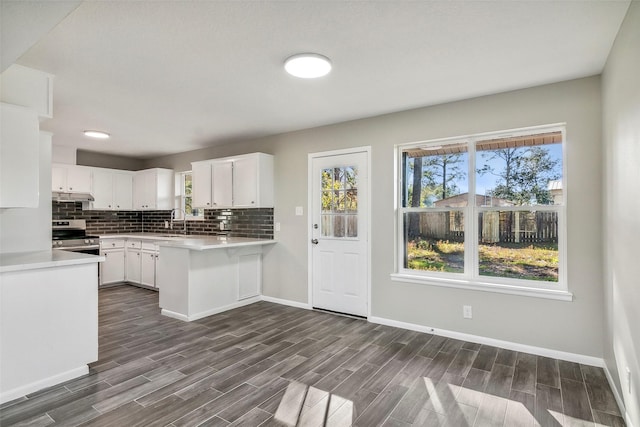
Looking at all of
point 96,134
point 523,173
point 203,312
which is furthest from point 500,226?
point 96,134

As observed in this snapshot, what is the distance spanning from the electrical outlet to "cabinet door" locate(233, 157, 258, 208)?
298 centimetres

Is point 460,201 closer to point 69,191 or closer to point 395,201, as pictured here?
point 395,201

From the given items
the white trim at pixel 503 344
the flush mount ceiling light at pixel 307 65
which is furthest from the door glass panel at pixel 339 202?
the flush mount ceiling light at pixel 307 65

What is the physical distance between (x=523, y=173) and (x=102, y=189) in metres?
6.70

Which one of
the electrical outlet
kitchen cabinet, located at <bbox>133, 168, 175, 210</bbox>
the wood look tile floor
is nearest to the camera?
the wood look tile floor

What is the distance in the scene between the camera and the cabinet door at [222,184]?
5180 mm

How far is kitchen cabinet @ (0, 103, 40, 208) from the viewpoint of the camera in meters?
2.49

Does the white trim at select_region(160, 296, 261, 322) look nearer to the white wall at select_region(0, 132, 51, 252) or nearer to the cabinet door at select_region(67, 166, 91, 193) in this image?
the white wall at select_region(0, 132, 51, 252)

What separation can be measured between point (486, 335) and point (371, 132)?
251cm

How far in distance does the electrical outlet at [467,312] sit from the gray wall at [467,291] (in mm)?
38

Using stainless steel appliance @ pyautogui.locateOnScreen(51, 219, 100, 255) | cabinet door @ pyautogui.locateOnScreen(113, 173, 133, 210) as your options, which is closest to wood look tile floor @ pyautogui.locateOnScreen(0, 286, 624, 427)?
stainless steel appliance @ pyautogui.locateOnScreen(51, 219, 100, 255)

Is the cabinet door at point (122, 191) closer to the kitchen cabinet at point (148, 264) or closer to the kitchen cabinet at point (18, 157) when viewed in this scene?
the kitchen cabinet at point (148, 264)

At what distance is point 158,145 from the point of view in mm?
5781

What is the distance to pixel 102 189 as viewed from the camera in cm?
630
